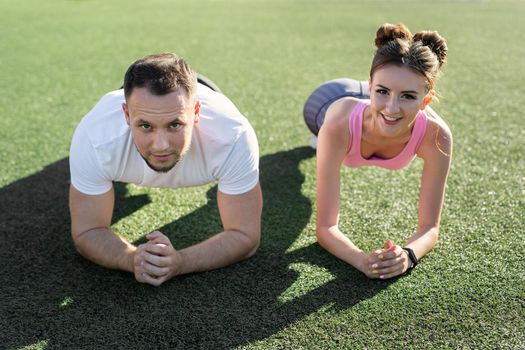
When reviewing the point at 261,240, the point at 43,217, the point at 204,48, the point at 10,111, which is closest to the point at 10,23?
the point at 204,48

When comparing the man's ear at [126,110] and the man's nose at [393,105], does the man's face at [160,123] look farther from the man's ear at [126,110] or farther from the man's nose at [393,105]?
the man's nose at [393,105]

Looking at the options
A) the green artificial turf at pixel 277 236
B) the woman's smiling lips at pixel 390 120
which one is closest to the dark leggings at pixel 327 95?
the green artificial turf at pixel 277 236

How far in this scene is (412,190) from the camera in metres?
3.51

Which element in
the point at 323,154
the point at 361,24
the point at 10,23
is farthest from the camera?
the point at 361,24

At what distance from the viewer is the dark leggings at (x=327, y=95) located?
3590 millimetres

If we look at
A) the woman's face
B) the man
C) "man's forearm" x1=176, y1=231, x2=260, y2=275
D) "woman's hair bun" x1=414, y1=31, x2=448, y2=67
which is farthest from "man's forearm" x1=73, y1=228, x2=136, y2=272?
"woman's hair bun" x1=414, y1=31, x2=448, y2=67

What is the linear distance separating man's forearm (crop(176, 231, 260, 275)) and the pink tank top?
2.18 feet

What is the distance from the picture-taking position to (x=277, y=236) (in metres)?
2.97

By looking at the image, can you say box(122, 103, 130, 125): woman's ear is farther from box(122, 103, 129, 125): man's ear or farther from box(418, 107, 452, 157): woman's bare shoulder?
box(418, 107, 452, 157): woman's bare shoulder

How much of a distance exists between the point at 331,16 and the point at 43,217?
7336mm

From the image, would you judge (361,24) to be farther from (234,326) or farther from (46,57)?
(234,326)

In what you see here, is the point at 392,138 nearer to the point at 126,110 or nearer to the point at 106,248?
the point at 126,110

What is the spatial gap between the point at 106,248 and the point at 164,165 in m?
0.45

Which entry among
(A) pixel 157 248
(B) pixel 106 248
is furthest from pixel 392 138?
(B) pixel 106 248
